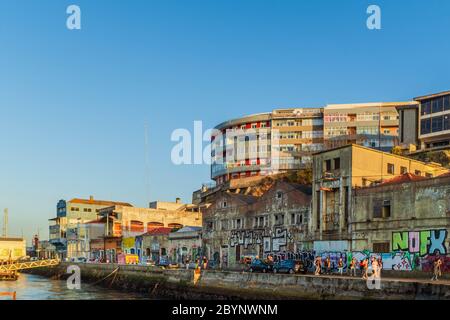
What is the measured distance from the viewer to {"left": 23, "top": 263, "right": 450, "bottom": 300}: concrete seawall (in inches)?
1368

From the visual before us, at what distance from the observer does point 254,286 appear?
154 ft

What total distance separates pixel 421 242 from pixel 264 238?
2326 centimetres

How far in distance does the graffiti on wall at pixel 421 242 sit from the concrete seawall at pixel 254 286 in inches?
299

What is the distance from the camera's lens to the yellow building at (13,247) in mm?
122688

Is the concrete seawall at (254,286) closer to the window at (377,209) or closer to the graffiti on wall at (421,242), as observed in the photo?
the graffiti on wall at (421,242)

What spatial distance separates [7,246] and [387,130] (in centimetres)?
8629

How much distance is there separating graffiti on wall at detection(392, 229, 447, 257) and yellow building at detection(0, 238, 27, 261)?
97.5 m

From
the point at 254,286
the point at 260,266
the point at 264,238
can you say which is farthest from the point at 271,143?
the point at 254,286

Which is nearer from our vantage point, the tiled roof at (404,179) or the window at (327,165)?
the tiled roof at (404,179)

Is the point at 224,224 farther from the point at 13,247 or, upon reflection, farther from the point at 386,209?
the point at 13,247

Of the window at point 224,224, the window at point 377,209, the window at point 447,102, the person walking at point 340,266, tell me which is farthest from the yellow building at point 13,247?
the window at point 377,209

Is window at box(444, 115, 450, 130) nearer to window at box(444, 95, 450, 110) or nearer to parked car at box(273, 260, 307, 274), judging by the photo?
window at box(444, 95, 450, 110)
